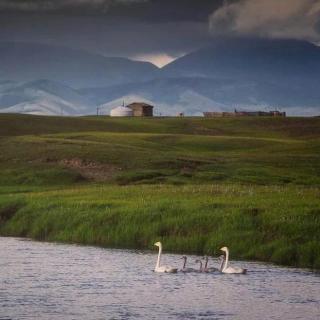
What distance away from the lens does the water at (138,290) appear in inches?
1373

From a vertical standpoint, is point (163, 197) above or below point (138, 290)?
above

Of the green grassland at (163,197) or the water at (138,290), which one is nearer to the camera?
the water at (138,290)

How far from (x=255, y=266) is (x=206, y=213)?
24.5 feet

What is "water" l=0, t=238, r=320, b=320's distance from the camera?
34.9 metres

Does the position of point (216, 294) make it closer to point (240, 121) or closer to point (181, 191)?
point (181, 191)

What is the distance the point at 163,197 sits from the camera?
60125 millimetres

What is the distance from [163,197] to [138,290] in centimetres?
2099

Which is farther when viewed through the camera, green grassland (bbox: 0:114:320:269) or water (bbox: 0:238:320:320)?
green grassland (bbox: 0:114:320:269)

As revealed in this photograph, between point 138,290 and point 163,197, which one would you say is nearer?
point 138,290

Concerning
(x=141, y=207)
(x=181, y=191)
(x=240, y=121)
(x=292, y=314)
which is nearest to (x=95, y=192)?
(x=181, y=191)

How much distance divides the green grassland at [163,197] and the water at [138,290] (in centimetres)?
214

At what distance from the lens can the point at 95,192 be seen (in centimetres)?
6781

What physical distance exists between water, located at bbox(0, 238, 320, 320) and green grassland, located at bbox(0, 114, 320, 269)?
7.03 ft

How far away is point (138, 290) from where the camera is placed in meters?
39.3
